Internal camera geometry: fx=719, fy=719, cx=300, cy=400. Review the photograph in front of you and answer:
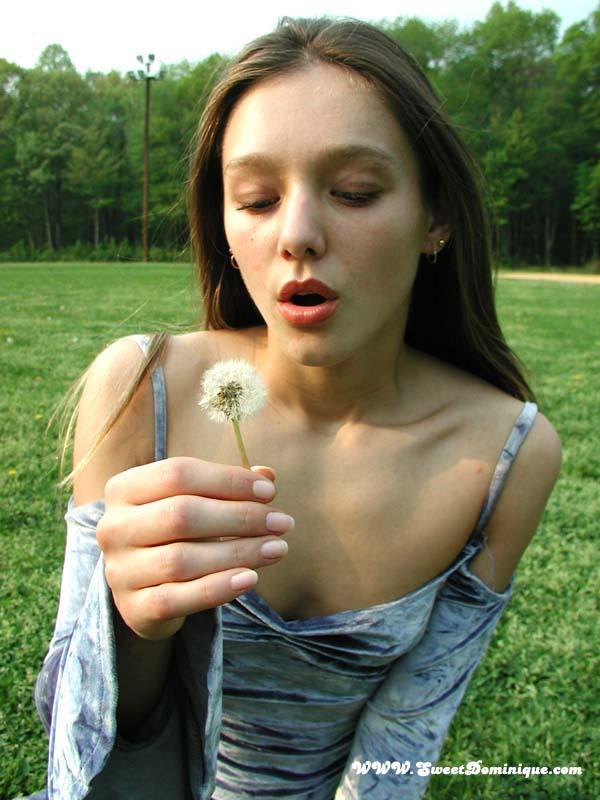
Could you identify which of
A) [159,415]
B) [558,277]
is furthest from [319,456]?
[558,277]

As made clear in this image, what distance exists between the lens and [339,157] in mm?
1474

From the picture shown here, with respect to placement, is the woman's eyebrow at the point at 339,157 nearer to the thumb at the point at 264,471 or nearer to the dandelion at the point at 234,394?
the dandelion at the point at 234,394

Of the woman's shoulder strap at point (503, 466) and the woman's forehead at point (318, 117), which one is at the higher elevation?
the woman's forehead at point (318, 117)

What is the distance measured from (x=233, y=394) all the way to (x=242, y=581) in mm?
405

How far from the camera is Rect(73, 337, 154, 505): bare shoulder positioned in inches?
65.4

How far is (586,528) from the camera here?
459 cm

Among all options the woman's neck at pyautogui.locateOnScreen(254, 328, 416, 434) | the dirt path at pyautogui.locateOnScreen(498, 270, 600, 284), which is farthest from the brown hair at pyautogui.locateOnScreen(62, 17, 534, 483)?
the dirt path at pyautogui.locateOnScreen(498, 270, 600, 284)

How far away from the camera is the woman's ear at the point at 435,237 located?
1772 millimetres

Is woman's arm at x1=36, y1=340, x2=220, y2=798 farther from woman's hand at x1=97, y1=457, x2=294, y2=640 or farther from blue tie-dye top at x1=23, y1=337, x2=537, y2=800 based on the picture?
woman's hand at x1=97, y1=457, x2=294, y2=640

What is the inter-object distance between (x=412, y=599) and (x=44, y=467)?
3.99 m

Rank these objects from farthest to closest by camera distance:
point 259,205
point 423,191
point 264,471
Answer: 1. point 423,191
2. point 259,205
3. point 264,471

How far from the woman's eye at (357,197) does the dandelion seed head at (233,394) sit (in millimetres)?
431

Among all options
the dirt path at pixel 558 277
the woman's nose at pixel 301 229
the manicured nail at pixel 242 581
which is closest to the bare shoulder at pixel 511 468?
the woman's nose at pixel 301 229

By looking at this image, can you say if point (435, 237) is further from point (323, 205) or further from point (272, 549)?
point (272, 549)
